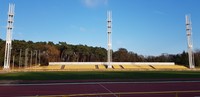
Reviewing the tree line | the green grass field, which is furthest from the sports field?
the tree line

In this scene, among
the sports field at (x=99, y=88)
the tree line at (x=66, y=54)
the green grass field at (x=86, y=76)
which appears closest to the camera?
the sports field at (x=99, y=88)

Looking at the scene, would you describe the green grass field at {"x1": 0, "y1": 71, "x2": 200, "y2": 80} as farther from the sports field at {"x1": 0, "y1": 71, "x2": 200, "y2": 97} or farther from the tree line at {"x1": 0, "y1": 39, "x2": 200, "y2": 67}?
the tree line at {"x1": 0, "y1": 39, "x2": 200, "y2": 67}

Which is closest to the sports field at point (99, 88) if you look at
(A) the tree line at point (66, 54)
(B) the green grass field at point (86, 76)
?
(B) the green grass field at point (86, 76)

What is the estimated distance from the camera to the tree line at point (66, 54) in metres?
87.4

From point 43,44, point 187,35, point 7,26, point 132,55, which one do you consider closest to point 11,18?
point 7,26

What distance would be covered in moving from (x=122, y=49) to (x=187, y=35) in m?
46.0

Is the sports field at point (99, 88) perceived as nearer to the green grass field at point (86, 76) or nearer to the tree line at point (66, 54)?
the green grass field at point (86, 76)

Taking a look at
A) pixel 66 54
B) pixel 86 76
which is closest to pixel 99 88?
pixel 86 76

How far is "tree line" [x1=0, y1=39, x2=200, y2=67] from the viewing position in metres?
87.4

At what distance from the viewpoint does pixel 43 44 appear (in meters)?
98.0

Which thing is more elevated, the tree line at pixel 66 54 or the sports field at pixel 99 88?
the tree line at pixel 66 54

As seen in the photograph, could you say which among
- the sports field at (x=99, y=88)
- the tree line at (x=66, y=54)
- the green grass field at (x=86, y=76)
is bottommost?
the sports field at (x=99, y=88)

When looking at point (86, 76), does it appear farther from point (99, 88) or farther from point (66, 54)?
point (66, 54)

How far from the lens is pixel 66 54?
101 meters
